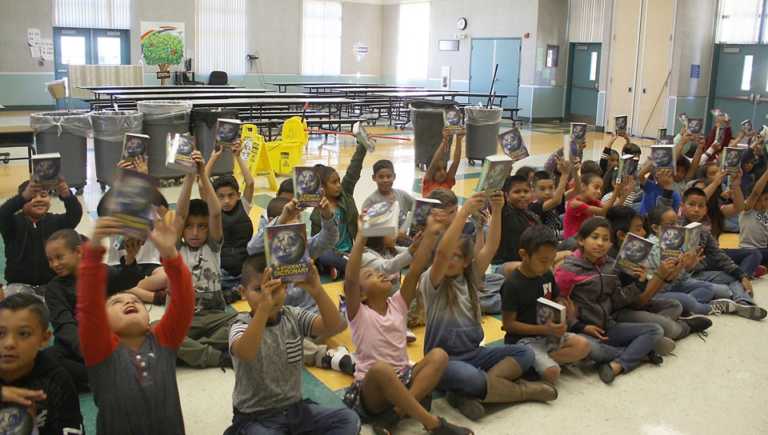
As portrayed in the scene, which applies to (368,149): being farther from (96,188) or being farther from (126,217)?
(96,188)

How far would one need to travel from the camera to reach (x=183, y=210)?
381 centimetres

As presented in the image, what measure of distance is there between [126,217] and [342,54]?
2129 cm

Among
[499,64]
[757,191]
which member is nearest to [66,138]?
[757,191]

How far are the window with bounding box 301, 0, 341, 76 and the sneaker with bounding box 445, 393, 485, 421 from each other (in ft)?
64.0

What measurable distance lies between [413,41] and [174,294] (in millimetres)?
20968

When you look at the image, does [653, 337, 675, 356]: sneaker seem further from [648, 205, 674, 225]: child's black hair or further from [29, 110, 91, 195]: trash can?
[29, 110, 91, 195]: trash can

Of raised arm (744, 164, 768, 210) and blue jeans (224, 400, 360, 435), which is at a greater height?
raised arm (744, 164, 768, 210)

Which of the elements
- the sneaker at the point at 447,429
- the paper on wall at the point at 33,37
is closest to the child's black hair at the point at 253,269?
the sneaker at the point at 447,429

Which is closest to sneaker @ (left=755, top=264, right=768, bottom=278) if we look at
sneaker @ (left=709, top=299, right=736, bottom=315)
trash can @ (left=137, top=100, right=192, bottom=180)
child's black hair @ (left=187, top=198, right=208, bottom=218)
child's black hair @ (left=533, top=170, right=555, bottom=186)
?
sneaker @ (left=709, top=299, right=736, bottom=315)

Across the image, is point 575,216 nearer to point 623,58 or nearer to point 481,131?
→ point 481,131

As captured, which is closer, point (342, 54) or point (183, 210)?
point (183, 210)

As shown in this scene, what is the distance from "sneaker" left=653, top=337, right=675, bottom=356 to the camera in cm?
404

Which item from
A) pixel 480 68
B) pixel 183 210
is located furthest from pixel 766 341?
pixel 480 68

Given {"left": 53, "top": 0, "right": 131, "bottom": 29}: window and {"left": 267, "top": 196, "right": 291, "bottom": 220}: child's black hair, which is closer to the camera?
{"left": 267, "top": 196, "right": 291, "bottom": 220}: child's black hair
